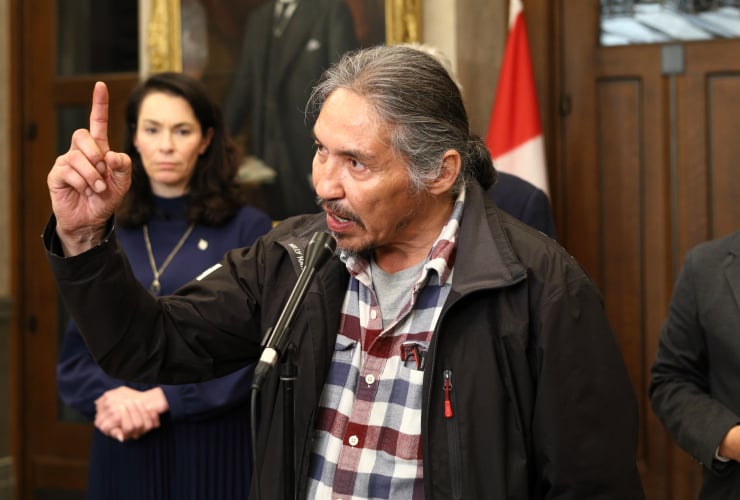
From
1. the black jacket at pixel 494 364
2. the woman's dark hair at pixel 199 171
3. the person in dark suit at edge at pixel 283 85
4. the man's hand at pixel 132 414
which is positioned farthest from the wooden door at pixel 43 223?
the black jacket at pixel 494 364

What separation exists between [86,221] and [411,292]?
678 millimetres

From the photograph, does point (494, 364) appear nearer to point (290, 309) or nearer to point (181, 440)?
point (290, 309)

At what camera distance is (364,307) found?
82.1 inches

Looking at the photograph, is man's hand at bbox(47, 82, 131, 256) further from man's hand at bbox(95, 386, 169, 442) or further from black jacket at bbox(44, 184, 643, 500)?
man's hand at bbox(95, 386, 169, 442)

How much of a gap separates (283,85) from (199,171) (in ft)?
5.30

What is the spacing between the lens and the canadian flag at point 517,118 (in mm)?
4246


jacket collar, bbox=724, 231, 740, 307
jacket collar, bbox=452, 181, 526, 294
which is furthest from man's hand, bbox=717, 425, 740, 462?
jacket collar, bbox=452, 181, 526, 294

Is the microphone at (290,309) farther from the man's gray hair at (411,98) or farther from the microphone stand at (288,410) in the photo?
the man's gray hair at (411,98)

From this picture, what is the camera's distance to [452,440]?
1866 mm

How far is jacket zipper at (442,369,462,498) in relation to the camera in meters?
1.85

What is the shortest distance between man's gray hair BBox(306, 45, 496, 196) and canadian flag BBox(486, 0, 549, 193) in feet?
7.03

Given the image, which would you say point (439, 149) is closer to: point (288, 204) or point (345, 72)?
Result: point (345, 72)

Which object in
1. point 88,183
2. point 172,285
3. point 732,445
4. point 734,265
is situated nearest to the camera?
point 88,183

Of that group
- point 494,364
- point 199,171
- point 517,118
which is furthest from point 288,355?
point 517,118
